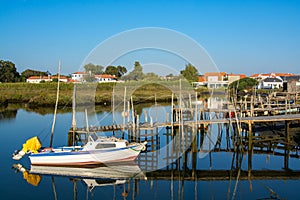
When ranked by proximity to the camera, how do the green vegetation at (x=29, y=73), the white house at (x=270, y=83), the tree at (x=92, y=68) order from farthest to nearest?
the green vegetation at (x=29, y=73), the white house at (x=270, y=83), the tree at (x=92, y=68)

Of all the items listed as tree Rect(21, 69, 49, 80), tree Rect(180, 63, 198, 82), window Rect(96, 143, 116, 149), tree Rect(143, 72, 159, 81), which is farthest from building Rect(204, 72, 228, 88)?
tree Rect(21, 69, 49, 80)

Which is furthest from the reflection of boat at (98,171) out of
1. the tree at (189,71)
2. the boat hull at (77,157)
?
the tree at (189,71)

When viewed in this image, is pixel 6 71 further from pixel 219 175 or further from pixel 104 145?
pixel 219 175

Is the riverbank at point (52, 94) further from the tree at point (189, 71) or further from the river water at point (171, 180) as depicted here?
the river water at point (171, 180)

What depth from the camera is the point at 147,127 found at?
830 inches

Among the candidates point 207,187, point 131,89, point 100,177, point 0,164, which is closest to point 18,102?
point 131,89

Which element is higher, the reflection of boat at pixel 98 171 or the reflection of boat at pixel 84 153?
the reflection of boat at pixel 84 153

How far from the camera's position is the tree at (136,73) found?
63.2 feet

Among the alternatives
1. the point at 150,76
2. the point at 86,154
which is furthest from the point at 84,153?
the point at 150,76

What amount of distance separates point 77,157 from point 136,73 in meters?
6.27

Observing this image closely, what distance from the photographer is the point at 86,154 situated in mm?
17500

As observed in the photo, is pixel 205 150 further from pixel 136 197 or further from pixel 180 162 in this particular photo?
pixel 136 197

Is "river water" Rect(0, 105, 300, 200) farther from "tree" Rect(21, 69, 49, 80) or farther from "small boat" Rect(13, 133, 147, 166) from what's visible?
"tree" Rect(21, 69, 49, 80)

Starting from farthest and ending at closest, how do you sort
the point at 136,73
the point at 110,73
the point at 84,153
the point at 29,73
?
the point at 29,73 < the point at 110,73 < the point at 136,73 < the point at 84,153
